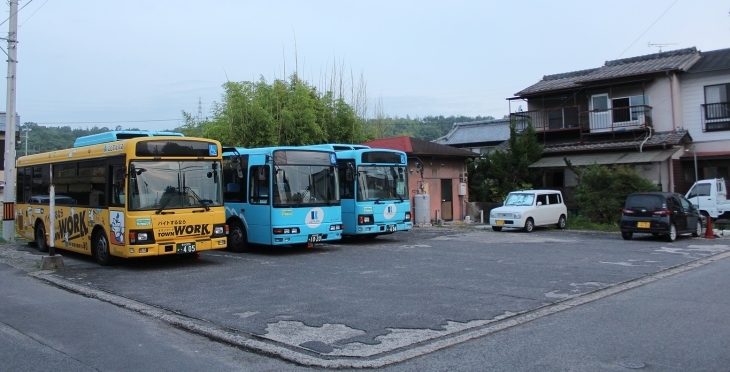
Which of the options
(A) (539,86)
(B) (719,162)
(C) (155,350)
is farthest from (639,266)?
(A) (539,86)

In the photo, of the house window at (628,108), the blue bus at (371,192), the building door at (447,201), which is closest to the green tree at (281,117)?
the building door at (447,201)

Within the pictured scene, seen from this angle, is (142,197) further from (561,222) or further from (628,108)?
(628,108)

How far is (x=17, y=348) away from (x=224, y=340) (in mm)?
2437

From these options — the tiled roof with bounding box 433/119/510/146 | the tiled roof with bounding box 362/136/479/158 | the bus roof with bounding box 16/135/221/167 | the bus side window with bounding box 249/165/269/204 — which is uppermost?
the tiled roof with bounding box 433/119/510/146

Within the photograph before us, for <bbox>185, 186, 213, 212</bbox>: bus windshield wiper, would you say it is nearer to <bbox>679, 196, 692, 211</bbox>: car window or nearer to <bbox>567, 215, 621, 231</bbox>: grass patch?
<bbox>679, 196, 692, 211</bbox>: car window

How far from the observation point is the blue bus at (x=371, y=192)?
18375mm

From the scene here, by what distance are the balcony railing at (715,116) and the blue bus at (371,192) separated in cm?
1775

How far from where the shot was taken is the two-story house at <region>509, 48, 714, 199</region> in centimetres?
2830

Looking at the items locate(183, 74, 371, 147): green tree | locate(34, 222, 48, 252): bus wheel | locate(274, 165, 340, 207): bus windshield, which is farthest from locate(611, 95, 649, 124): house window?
locate(34, 222, 48, 252): bus wheel

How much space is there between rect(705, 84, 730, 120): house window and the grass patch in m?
8.72

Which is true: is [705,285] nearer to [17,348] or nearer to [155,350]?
[155,350]

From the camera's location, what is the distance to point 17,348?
275 inches

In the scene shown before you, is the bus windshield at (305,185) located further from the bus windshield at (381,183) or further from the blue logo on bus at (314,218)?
the bus windshield at (381,183)

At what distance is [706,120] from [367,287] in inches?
971
